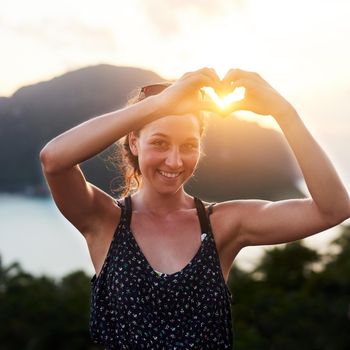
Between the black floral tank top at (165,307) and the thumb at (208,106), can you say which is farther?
the black floral tank top at (165,307)

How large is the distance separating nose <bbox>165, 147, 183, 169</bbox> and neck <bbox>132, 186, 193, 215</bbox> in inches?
9.2

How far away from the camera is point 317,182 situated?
8.86 ft

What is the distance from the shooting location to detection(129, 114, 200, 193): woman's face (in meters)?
2.79

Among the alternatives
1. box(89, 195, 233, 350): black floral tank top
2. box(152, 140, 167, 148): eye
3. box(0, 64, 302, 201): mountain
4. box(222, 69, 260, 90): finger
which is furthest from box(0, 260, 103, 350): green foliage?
box(222, 69, 260, 90): finger

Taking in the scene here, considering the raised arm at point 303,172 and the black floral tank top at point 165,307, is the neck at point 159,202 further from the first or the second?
the raised arm at point 303,172

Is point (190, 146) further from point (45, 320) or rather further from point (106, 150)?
point (45, 320)

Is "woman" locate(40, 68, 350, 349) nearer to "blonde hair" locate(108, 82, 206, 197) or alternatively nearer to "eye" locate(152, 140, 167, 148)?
"eye" locate(152, 140, 167, 148)

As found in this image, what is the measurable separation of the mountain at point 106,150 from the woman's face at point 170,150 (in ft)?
6.94

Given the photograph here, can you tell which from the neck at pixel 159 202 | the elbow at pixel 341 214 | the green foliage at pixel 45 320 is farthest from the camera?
the green foliage at pixel 45 320

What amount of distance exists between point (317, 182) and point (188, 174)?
42 centimetres

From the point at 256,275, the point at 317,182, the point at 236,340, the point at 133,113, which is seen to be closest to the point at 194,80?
the point at 133,113

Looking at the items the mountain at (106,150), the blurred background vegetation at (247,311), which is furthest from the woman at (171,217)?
the blurred background vegetation at (247,311)

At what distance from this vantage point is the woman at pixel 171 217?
8.71 feet

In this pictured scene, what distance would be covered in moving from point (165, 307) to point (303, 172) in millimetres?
620
